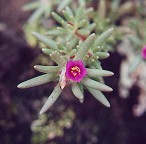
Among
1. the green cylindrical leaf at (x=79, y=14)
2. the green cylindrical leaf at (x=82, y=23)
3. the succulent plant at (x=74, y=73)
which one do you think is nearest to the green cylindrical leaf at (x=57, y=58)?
the succulent plant at (x=74, y=73)

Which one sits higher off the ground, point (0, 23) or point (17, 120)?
point (0, 23)


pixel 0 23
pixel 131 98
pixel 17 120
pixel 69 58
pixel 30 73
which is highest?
pixel 69 58

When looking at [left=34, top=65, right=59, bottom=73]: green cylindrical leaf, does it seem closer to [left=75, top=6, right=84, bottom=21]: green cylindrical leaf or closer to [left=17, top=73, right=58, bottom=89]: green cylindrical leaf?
[left=17, top=73, right=58, bottom=89]: green cylindrical leaf

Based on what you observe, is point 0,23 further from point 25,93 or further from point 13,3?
point 25,93

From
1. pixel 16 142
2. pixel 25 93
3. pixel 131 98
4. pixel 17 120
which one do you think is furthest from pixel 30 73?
Result: pixel 131 98

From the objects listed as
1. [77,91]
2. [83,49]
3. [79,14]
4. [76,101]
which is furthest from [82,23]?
[76,101]

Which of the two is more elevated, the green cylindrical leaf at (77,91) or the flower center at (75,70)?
the flower center at (75,70)

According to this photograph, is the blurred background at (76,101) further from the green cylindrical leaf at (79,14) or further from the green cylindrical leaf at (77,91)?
the green cylindrical leaf at (77,91)
